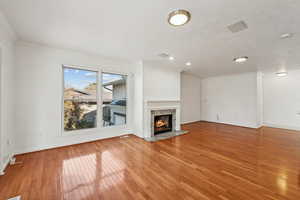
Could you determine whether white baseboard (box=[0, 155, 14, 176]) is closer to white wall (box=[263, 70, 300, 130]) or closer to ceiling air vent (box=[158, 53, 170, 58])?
ceiling air vent (box=[158, 53, 170, 58])

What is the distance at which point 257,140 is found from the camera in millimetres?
4016

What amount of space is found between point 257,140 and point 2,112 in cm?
631

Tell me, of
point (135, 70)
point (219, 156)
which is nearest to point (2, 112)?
point (135, 70)

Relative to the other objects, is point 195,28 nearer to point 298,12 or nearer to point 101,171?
point 298,12

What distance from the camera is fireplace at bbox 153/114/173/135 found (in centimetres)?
480

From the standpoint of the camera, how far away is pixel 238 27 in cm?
237

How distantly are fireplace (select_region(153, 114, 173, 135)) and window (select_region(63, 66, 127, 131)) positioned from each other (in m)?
1.17

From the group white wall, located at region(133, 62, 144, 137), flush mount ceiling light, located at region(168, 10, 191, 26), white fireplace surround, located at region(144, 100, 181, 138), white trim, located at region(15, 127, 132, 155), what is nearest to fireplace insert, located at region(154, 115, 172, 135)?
white fireplace surround, located at region(144, 100, 181, 138)

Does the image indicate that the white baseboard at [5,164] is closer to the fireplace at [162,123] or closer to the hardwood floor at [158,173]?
the hardwood floor at [158,173]

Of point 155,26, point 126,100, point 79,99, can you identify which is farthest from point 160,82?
point 79,99

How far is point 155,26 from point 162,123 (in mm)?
3490

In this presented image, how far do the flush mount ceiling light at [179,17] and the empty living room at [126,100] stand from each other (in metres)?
0.02

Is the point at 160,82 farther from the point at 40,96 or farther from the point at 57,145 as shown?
the point at 57,145

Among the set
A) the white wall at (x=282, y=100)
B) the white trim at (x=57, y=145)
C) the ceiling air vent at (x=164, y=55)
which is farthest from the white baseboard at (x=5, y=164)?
the white wall at (x=282, y=100)
